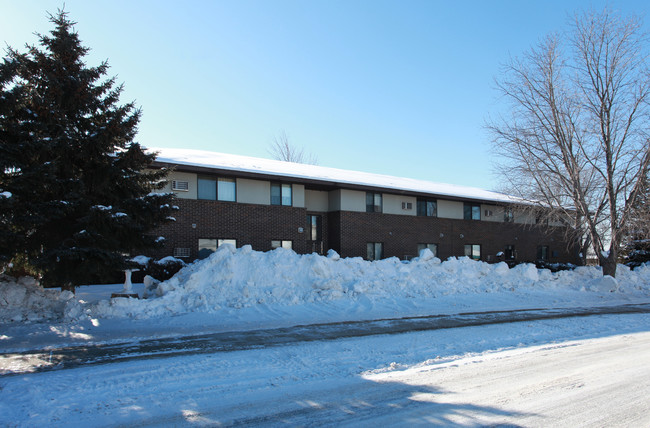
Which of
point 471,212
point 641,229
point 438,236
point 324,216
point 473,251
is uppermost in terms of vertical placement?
point 471,212

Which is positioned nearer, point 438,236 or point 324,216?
point 324,216

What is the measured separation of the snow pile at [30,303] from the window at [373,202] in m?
15.8

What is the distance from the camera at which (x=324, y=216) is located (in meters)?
23.5

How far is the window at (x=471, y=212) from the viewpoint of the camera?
28312mm

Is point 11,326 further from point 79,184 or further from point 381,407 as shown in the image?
point 381,407

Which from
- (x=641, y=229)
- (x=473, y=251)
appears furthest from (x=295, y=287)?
(x=473, y=251)

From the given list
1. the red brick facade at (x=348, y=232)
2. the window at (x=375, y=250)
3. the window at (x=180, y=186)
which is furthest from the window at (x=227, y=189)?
the window at (x=375, y=250)

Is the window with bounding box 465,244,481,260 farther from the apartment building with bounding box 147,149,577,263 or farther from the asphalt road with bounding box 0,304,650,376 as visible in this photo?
the asphalt road with bounding box 0,304,650,376

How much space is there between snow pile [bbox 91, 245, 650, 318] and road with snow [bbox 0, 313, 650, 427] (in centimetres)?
442

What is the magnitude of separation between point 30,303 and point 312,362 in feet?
25.9

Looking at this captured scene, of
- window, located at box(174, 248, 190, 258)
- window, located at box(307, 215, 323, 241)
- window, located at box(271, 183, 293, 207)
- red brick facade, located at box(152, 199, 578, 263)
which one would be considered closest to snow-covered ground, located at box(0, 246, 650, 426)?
red brick facade, located at box(152, 199, 578, 263)

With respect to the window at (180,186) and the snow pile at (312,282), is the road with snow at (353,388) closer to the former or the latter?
the snow pile at (312,282)

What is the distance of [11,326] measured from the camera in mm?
9508

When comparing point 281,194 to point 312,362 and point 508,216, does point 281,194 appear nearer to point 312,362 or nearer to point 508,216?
point 312,362
